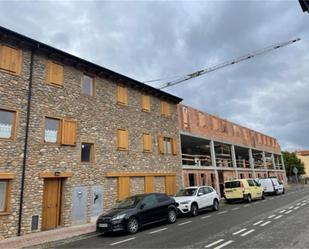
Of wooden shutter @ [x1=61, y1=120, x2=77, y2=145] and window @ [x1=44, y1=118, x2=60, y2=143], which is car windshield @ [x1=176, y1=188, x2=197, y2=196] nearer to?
wooden shutter @ [x1=61, y1=120, x2=77, y2=145]

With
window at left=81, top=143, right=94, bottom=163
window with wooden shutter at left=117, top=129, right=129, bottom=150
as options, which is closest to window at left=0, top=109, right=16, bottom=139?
window at left=81, top=143, right=94, bottom=163

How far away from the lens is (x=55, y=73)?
15547 mm

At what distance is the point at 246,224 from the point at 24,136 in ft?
34.8

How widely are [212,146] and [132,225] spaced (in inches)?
745

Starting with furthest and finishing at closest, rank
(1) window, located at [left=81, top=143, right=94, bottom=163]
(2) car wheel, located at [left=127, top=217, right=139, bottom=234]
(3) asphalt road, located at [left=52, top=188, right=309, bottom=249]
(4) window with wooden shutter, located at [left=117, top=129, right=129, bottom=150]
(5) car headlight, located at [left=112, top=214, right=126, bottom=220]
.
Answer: (4) window with wooden shutter, located at [left=117, top=129, right=129, bottom=150] → (1) window, located at [left=81, top=143, right=94, bottom=163] → (2) car wheel, located at [left=127, top=217, right=139, bottom=234] → (5) car headlight, located at [left=112, top=214, right=126, bottom=220] → (3) asphalt road, located at [left=52, top=188, right=309, bottom=249]

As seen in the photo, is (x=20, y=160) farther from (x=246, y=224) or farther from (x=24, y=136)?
(x=246, y=224)

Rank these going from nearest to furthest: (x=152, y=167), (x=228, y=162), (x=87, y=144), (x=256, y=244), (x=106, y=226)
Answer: (x=256, y=244), (x=106, y=226), (x=87, y=144), (x=152, y=167), (x=228, y=162)

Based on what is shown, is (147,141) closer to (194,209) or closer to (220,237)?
(194,209)

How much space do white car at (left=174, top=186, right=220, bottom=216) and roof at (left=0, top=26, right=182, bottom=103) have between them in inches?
323

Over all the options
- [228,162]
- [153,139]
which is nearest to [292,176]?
[228,162]

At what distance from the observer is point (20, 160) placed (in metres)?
13.1

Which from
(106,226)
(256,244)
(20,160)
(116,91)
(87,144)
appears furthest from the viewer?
(116,91)

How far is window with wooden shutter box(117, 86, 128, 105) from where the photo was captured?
19.2m

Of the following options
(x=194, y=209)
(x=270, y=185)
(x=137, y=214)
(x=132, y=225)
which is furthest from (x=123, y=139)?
(x=270, y=185)
